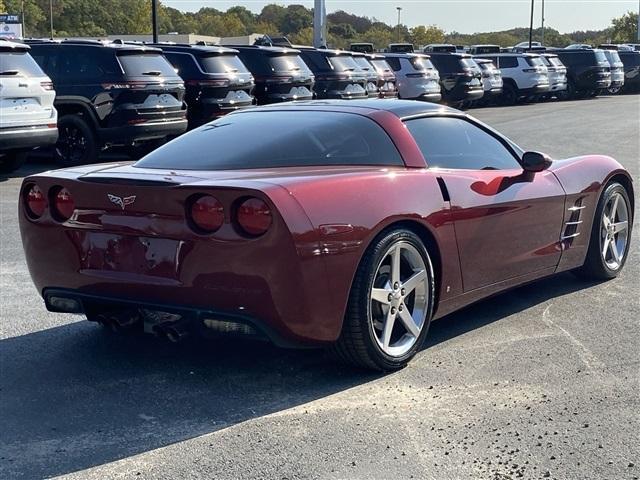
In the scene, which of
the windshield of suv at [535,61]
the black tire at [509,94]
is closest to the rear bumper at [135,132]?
the black tire at [509,94]

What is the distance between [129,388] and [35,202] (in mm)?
1145

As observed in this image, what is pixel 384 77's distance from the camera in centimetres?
2328

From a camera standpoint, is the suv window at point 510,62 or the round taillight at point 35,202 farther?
the suv window at point 510,62

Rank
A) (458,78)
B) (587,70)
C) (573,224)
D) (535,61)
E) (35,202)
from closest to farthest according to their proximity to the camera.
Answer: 1. (35,202)
2. (573,224)
3. (458,78)
4. (535,61)
5. (587,70)

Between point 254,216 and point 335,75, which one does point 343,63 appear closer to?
point 335,75

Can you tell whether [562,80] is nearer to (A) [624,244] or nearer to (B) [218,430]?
(A) [624,244]

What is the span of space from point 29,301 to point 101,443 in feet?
8.30

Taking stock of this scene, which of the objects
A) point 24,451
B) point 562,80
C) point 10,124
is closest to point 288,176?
point 24,451

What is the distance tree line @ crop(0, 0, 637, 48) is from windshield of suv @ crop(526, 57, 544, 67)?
1943 inches

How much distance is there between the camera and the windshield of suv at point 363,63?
21.8 meters

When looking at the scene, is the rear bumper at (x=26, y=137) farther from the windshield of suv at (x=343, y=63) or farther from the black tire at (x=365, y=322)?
the windshield of suv at (x=343, y=63)

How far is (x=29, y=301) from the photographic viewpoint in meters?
6.30

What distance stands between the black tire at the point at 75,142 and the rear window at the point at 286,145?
28.1ft

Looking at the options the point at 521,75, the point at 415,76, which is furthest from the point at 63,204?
the point at 521,75
